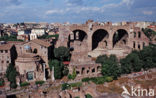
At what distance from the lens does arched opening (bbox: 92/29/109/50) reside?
44312 millimetres

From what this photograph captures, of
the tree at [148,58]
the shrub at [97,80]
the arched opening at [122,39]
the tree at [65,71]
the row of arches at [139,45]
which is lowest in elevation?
the shrub at [97,80]

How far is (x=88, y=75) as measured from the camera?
29781 mm

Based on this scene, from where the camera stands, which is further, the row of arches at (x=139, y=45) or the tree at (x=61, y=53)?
the row of arches at (x=139, y=45)

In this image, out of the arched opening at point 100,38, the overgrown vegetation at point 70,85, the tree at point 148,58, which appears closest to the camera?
the overgrown vegetation at point 70,85

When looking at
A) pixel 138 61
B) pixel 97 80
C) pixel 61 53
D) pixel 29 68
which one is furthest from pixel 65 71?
pixel 138 61

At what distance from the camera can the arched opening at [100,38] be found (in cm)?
4431

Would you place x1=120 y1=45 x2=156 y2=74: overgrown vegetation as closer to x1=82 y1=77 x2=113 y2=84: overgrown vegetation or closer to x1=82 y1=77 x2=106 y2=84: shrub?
x1=82 y1=77 x2=113 y2=84: overgrown vegetation

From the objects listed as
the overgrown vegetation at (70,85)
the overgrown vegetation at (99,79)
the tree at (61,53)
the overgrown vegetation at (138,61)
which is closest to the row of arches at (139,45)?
the overgrown vegetation at (138,61)

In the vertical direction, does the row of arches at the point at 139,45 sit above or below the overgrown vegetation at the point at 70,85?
above

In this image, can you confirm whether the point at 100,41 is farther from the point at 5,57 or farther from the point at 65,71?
the point at 5,57

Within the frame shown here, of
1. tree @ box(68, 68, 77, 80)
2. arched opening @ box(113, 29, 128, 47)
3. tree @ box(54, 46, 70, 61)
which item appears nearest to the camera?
tree @ box(68, 68, 77, 80)

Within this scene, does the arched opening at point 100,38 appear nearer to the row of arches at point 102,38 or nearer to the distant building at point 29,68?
the row of arches at point 102,38

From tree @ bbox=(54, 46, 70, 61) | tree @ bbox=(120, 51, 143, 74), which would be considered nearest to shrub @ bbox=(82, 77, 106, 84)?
tree @ bbox=(120, 51, 143, 74)

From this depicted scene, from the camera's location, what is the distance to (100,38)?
151ft
